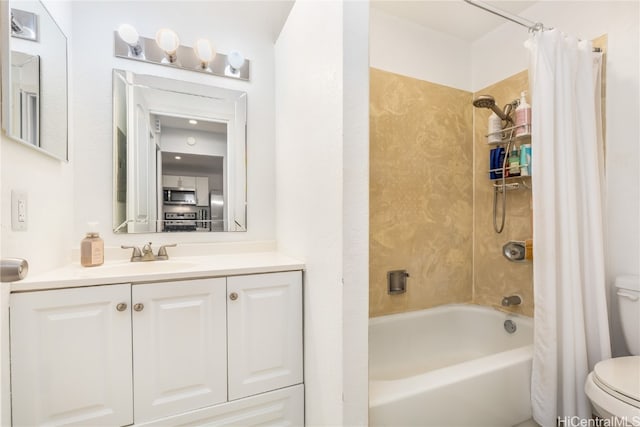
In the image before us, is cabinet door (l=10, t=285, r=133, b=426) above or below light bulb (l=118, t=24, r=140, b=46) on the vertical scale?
below

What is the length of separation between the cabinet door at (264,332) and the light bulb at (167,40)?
1.22 meters

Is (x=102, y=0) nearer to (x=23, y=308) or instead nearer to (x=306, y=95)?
(x=306, y=95)

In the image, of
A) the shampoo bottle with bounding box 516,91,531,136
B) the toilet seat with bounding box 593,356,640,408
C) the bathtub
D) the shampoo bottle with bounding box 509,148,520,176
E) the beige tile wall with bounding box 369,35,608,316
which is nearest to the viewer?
the toilet seat with bounding box 593,356,640,408

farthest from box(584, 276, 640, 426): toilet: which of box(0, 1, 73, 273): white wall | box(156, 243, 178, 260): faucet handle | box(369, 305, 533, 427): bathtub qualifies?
box(0, 1, 73, 273): white wall

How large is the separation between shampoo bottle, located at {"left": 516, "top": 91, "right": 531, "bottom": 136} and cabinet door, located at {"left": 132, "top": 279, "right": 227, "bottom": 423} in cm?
192

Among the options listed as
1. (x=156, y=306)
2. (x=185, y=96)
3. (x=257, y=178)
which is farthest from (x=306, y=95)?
(x=156, y=306)

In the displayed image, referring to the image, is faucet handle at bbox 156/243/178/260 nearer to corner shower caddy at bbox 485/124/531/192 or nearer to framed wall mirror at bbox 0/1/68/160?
framed wall mirror at bbox 0/1/68/160

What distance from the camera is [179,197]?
1.59m

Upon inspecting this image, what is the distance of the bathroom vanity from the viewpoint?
3.18ft

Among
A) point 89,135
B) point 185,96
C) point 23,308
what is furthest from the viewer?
point 185,96

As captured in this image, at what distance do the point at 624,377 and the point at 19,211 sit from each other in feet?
7.49

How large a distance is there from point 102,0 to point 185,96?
0.56m

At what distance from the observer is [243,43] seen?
1729 mm

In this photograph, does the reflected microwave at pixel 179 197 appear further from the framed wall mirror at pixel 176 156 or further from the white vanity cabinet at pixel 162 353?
the white vanity cabinet at pixel 162 353
